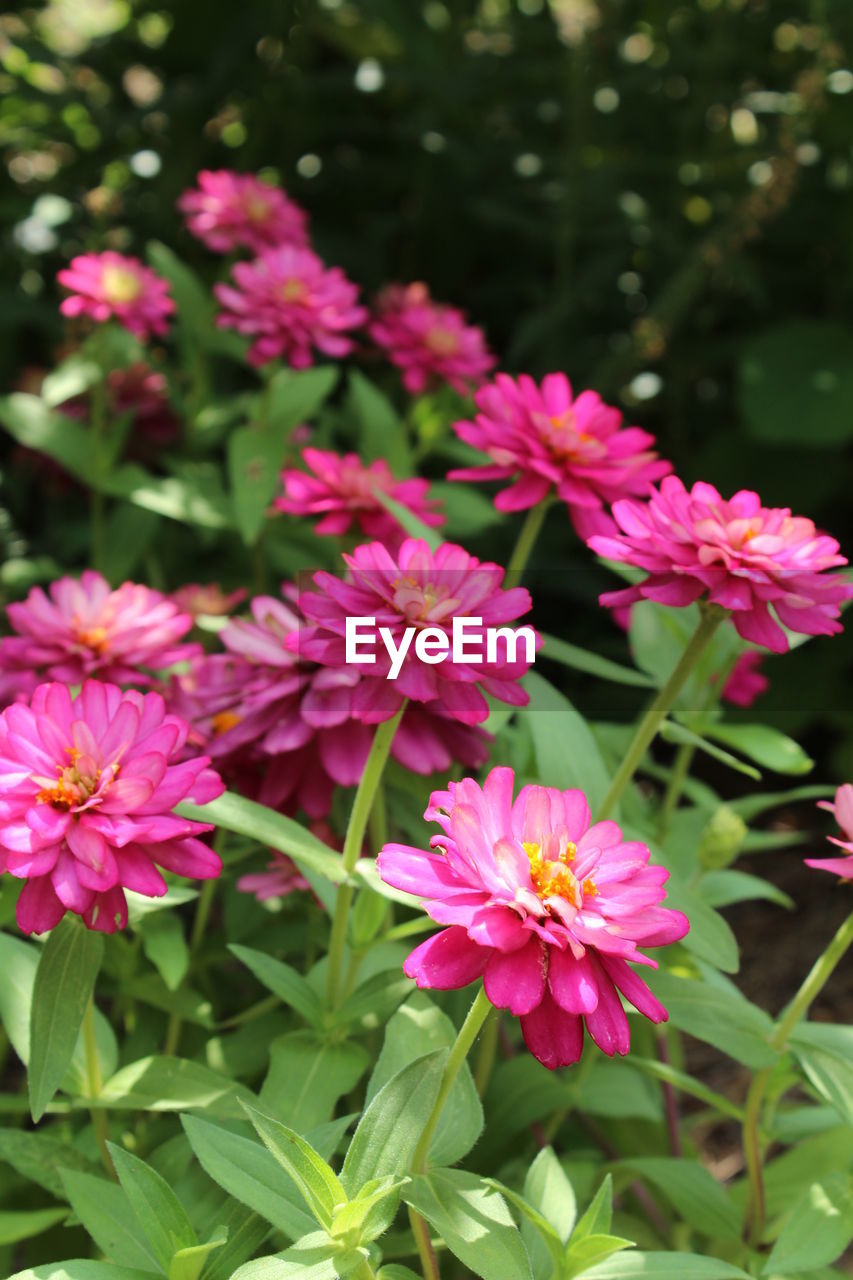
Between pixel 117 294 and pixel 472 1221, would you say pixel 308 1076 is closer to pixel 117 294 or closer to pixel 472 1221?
pixel 472 1221

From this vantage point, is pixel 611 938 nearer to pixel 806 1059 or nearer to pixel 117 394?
pixel 806 1059

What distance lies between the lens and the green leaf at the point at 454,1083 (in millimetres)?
621

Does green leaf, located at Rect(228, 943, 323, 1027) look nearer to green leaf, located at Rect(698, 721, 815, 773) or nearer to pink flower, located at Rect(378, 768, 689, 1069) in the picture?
pink flower, located at Rect(378, 768, 689, 1069)

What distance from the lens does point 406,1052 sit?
2.12 feet

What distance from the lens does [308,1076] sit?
694mm

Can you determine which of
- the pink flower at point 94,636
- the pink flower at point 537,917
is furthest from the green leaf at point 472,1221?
the pink flower at point 94,636

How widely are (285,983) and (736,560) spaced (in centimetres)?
34

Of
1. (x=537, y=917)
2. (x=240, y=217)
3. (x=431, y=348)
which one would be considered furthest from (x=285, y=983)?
(x=240, y=217)

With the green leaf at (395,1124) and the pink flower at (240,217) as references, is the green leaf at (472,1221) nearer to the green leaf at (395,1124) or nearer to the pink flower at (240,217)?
the green leaf at (395,1124)

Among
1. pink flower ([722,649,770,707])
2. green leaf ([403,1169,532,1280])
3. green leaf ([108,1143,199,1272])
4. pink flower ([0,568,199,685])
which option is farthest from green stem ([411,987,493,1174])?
pink flower ([722,649,770,707])

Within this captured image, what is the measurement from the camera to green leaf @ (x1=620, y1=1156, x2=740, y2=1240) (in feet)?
2.57

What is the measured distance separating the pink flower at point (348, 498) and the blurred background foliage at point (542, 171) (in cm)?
77

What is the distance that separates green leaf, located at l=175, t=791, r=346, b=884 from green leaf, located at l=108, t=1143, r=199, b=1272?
16cm

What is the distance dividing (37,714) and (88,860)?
0.09 m
